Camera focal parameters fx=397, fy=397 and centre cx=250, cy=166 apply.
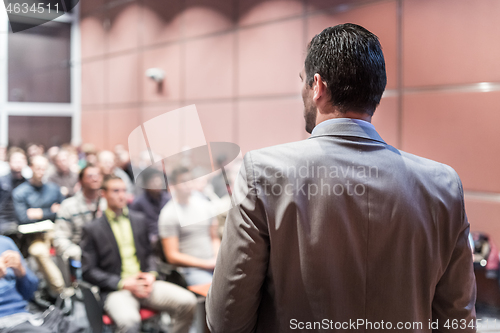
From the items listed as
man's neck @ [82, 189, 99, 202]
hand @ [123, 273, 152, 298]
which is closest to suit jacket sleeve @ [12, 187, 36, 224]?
man's neck @ [82, 189, 99, 202]

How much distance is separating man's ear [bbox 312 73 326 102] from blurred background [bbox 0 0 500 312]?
128 mm

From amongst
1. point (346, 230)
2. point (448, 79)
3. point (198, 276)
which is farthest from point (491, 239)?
point (346, 230)

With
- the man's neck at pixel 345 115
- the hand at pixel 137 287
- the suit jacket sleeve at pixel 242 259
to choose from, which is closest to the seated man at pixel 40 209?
the hand at pixel 137 287

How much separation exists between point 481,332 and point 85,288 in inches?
87.5

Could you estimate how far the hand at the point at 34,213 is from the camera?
3.10m

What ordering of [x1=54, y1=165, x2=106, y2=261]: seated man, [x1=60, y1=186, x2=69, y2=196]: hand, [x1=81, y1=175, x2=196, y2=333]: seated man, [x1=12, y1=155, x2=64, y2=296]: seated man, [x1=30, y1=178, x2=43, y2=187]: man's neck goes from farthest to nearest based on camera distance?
[x1=60, y1=186, x2=69, y2=196]: hand → [x1=30, y1=178, x2=43, y2=187]: man's neck → [x1=12, y1=155, x2=64, y2=296]: seated man → [x1=54, y1=165, x2=106, y2=261]: seated man → [x1=81, y1=175, x2=196, y2=333]: seated man

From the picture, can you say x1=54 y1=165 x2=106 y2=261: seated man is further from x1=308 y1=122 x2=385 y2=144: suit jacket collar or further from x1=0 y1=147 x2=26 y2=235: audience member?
x1=308 y1=122 x2=385 y2=144: suit jacket collar

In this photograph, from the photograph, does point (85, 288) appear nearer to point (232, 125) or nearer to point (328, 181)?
point (328, 181)

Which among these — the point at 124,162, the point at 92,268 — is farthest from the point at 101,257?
the point at 124,162

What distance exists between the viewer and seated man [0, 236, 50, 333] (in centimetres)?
176

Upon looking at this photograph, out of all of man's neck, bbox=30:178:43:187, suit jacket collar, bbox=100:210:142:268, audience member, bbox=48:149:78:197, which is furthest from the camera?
audience member, bbox=48:149:78:197

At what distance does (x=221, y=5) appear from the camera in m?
4.66

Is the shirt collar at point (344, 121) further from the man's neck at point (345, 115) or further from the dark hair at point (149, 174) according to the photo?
the dark hair at point (149, 174)

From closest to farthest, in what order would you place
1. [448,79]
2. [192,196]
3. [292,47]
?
[192,196] < [448,79] < [292,47]
